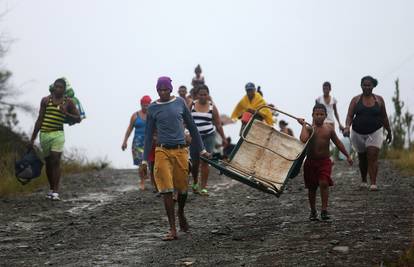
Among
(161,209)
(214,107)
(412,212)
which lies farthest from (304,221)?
(214,107)

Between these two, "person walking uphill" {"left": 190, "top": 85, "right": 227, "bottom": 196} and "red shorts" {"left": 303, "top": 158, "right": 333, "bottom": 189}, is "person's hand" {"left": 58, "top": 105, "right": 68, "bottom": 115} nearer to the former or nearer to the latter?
"person walking uphill" {"left": 190, "top": 85, "right": 227, "bottom": 196}

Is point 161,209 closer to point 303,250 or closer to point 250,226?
point 250,226

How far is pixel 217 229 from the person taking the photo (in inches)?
448

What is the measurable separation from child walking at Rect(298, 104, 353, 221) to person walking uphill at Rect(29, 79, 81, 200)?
18.3ft

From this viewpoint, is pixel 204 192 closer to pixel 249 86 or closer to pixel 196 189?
pixel 196 189

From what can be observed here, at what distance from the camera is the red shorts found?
37.2 ft

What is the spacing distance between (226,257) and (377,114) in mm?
6476

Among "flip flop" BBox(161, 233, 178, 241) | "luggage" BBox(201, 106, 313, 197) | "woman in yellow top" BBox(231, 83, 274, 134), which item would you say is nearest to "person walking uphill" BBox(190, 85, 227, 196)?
"woman in yellow top" BBox(231, 83, 274, 134)

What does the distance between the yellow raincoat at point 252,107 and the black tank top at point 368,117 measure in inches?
124

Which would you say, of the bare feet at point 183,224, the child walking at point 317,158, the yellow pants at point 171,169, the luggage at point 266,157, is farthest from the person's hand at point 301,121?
the bare feet at point 183,224

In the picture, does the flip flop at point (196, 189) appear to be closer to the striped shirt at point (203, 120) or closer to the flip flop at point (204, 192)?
the flip flop at point (204, 192)

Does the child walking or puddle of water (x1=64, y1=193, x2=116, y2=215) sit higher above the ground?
the child walking

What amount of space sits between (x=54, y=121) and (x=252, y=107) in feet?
14.3

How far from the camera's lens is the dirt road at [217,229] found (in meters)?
9.03
